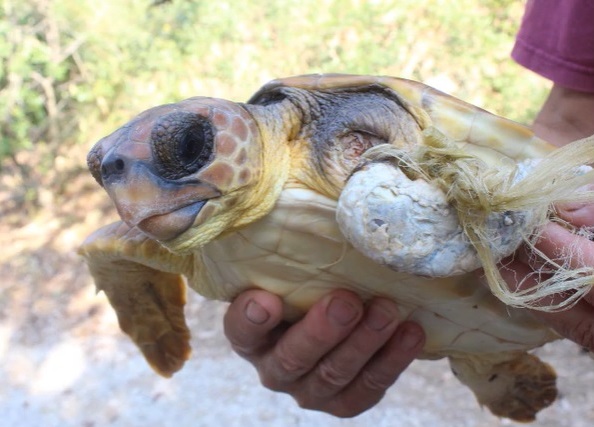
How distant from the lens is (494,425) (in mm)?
1960

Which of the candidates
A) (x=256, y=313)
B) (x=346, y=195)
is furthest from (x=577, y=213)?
(x=256, y=313)

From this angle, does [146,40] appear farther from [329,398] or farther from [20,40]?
[329,398]

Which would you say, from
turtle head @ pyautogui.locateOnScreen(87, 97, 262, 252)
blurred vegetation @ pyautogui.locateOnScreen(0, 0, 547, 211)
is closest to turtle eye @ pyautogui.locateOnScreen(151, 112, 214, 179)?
turtle head @ pyautogui.locateOnScreen(87, 97, 262, 252)

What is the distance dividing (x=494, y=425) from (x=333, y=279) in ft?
4.39

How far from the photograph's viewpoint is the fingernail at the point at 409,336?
3.30 feet

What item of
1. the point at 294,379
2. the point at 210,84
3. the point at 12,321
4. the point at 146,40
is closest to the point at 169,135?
the point at 294,379

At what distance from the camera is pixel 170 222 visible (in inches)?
28.1

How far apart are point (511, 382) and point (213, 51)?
2.74 meters

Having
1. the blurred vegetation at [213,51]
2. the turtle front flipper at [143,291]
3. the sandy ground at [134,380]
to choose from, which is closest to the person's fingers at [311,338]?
the turtle front flipper at [143,291]

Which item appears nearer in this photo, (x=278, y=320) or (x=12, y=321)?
(x=278, y=320)

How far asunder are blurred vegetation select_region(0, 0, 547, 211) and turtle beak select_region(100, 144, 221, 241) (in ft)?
8.77

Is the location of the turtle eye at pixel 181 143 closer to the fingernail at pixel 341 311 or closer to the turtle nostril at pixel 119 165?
the turtle nostril at pixel 119 165

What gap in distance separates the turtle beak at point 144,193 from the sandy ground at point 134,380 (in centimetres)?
154

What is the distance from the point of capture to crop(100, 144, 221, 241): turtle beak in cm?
70
